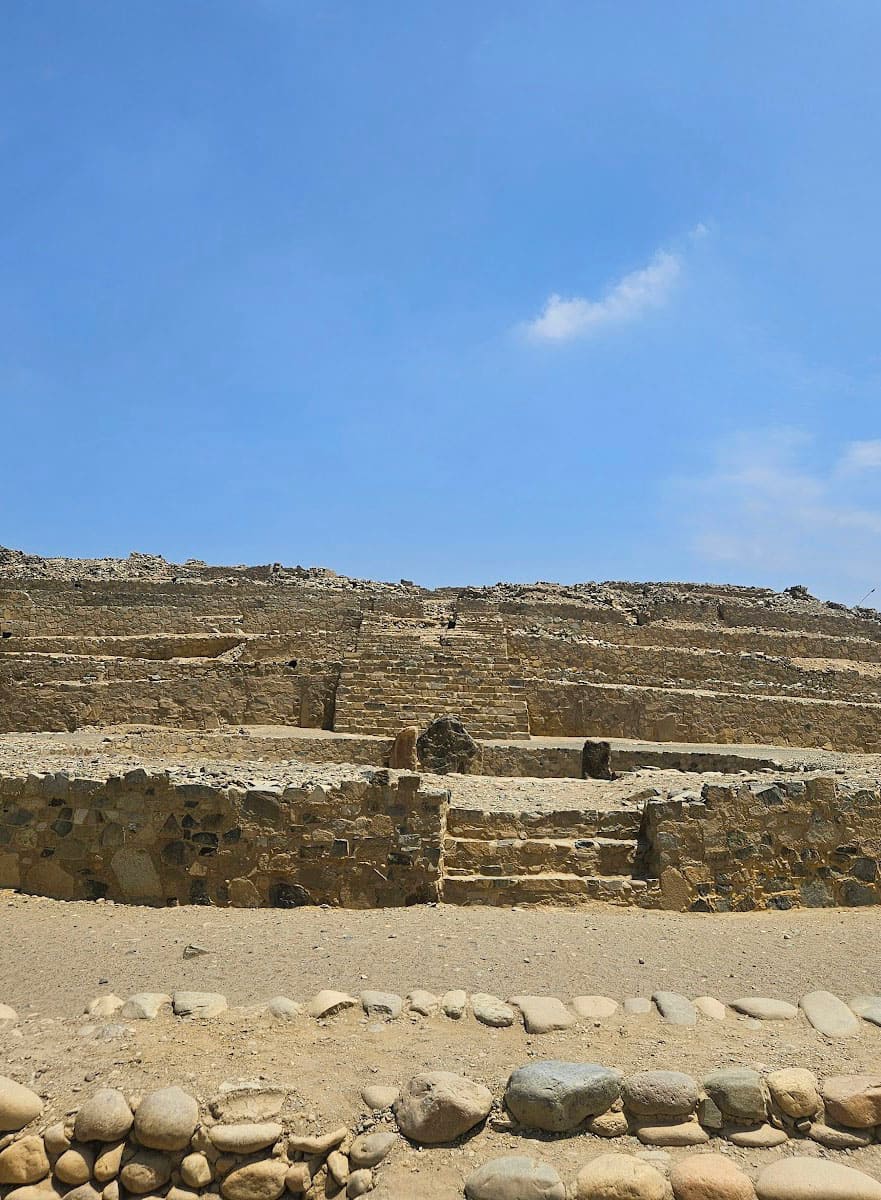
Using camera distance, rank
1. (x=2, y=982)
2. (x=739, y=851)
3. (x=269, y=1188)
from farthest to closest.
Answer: (x=739, y=851)
(x=2, y=982)
(x=269, y=1188)

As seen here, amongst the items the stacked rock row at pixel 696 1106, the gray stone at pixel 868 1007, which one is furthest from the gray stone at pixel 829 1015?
the stacked rock row at pixel 696 1106

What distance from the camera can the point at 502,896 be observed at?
7141mm

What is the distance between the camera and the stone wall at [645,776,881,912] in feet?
24.2

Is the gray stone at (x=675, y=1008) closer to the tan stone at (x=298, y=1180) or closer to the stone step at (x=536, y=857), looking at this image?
the tan stone at (x=298, y=1180)

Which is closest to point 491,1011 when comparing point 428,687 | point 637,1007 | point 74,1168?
point 637,1007

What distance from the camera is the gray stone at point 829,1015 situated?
13.9 ft

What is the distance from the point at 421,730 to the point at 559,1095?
12111 millimetres

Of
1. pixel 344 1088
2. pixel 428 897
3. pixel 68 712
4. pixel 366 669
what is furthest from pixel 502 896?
pixel 68 712

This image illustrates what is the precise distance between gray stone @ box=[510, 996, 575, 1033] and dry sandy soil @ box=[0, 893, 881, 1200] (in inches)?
2.6

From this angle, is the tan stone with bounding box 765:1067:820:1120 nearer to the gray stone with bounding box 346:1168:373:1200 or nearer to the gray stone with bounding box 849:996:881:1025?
the gray stone with bounding box 849:996:881:1025

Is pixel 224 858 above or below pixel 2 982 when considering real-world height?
above

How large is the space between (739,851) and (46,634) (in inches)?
888

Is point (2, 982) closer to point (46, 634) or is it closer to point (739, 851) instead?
point (739, 851)

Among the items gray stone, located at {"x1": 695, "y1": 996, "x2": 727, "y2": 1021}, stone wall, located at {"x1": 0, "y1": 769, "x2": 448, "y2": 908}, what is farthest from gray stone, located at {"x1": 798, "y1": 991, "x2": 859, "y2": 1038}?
stone wall, located at {"x1": 0, "y1": 769, "x2": 448, "y2": 908}
